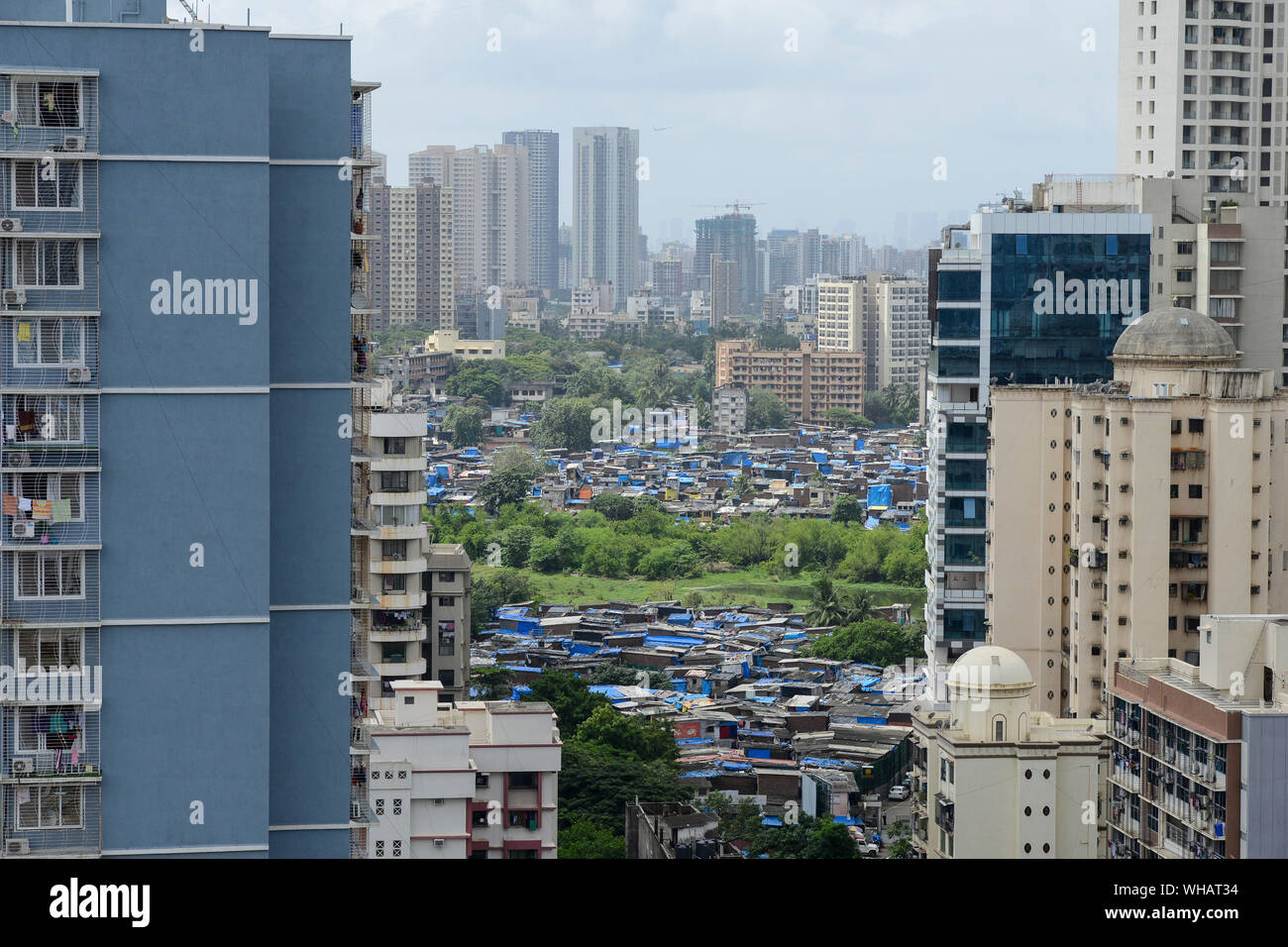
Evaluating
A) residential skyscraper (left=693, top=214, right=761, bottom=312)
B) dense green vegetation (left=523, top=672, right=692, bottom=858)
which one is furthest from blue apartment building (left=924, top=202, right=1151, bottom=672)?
residential skyscraper (left=693, top=214, right=761, bottom=312)

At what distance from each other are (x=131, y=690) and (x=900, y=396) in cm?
4326

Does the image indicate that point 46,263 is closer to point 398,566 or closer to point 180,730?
point 180,730

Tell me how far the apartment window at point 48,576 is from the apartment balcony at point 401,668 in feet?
23.0

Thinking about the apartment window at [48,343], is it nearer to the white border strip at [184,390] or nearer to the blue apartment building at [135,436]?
the blue apartment building at [135,436]

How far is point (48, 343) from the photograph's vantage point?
5094mm

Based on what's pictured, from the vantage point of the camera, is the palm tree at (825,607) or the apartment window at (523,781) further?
the palm tree at (825,607)

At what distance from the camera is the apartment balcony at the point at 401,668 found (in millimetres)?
12141

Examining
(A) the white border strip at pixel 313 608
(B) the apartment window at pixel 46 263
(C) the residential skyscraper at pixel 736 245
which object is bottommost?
(A) the white border strip at pixel 313 608

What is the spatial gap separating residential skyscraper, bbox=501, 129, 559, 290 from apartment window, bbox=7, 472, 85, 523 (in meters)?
61.1

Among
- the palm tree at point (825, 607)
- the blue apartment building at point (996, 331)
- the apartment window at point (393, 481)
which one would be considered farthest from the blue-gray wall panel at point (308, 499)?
the palm tree at point (825, 607)

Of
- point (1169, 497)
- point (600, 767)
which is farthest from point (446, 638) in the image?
point (1169, 497)

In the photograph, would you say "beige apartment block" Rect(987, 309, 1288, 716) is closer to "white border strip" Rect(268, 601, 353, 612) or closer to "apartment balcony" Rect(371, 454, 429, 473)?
"apartment balcony" Rect(371, 454, 429, 473)

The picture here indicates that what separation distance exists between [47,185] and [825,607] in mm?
20459
